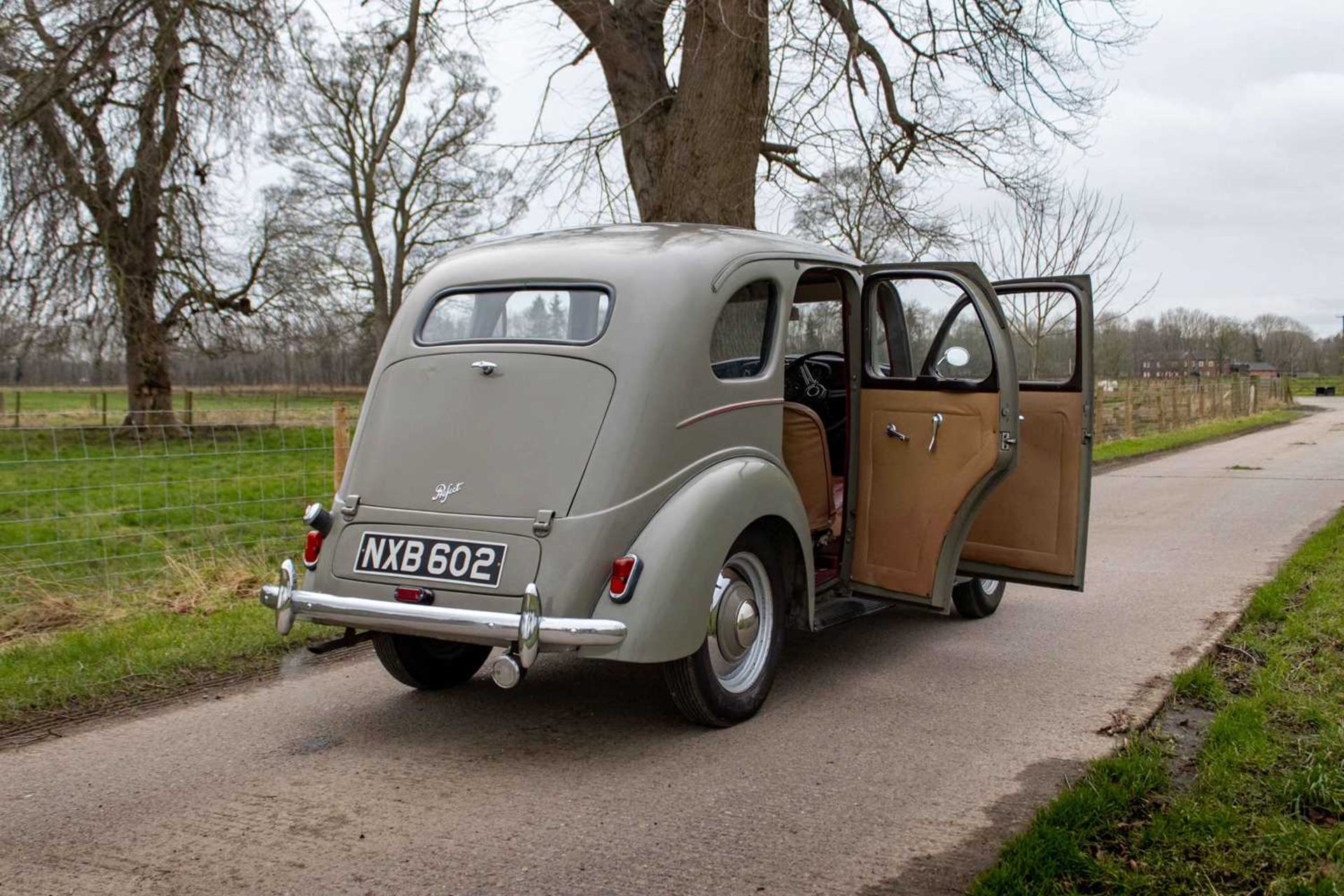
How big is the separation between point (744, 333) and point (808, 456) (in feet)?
3.12

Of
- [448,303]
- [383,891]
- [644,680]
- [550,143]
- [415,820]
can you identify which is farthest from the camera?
[550,143]

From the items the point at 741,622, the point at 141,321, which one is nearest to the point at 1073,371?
the point at 741,622

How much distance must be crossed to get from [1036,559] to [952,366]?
1.27 metres

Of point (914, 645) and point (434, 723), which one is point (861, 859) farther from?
point (914, 645)

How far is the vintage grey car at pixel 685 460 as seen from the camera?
175 inches

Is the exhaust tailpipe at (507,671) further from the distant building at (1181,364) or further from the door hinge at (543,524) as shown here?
the distant building at (1181,364)

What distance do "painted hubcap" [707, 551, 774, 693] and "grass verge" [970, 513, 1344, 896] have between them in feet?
5.07

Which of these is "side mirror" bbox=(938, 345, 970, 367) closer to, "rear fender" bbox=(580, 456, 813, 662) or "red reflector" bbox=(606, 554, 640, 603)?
"rear fender" bbox=(580, 456, 813, 662)

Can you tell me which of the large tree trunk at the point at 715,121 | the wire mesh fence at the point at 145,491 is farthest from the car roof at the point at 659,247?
the large tree trunk at the point at 715,121

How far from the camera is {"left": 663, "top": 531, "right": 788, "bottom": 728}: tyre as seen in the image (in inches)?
185

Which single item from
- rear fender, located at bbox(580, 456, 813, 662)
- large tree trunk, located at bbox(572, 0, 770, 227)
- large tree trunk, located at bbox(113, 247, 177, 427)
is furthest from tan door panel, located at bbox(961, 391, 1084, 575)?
Result: large tree trunk, located at bbox(113, 247, 177, 427)

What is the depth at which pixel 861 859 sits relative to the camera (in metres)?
3.52

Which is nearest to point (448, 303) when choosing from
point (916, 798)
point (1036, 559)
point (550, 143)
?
point (916, 798)

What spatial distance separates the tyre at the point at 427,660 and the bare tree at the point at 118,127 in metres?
3.61
